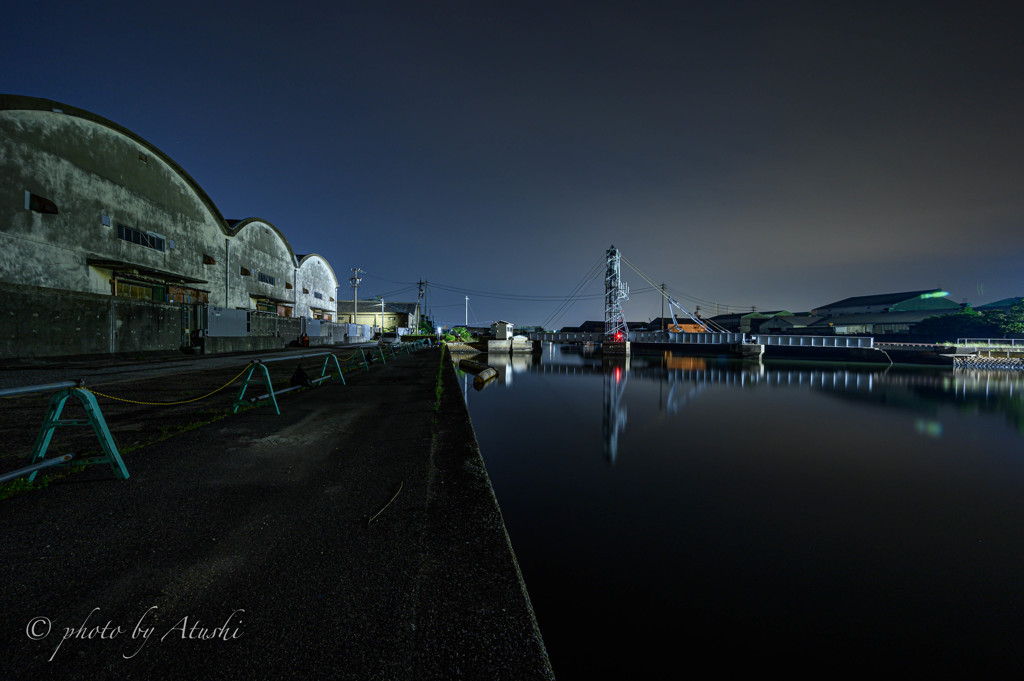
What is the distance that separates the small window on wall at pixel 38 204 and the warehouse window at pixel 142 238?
3.70 m

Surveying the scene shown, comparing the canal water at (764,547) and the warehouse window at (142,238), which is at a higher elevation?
the warehouse window at (142,238)

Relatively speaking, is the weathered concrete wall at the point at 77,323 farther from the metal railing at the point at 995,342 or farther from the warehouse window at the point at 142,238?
the metal railing at the point at 995,342

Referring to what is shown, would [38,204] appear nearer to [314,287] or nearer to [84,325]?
[84,325]

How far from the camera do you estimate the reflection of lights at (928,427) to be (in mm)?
15097

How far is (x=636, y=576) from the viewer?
5152 mm

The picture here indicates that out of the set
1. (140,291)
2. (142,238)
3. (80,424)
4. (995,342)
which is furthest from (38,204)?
(995,342)

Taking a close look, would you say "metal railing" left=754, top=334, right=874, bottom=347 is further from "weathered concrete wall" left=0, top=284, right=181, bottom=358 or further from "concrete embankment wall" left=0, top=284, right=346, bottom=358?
"weathered concrete wall" left=0, top=284, right=181, bottom=358

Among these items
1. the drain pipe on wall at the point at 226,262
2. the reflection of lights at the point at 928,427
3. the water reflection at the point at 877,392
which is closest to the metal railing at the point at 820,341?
the water reflection at the point at 877,392

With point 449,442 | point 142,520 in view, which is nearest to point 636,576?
point 449,442

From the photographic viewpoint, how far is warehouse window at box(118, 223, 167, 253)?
873 inches

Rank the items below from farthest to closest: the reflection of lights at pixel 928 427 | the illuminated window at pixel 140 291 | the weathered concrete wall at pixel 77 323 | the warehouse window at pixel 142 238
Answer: the illuminated window at pixel 140 291 → the warehouse window at pixel 142 238 → the reflection of lights at pixel 928 427 → the weathered concrete wall at pixel 77 323

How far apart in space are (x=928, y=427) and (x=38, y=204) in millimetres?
40420

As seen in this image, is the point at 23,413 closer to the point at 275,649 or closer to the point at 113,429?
the point at 113,429

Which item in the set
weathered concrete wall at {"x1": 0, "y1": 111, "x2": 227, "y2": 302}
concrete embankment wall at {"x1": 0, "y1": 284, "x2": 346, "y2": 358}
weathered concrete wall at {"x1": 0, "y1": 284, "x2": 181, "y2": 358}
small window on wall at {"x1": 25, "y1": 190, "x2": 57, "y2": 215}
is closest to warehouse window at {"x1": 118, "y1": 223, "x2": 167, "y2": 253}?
weathered concrete wall at {"x1": 0, "y1": 111, "x2": 227, "y2": 302}
